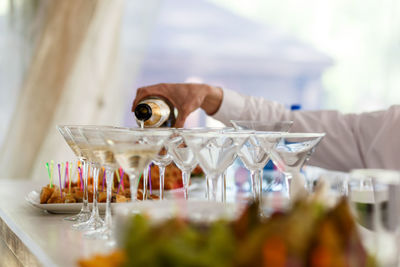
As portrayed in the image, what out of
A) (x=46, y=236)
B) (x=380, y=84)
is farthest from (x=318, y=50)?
(x=46, y=236)

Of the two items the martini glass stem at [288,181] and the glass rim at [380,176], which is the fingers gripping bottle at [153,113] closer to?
the martini glass stem at [288,181]

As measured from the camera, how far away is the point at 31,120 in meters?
3.45

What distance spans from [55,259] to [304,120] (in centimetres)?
150

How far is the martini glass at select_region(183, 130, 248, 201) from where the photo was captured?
0.87m

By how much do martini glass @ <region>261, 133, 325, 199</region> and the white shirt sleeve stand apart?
3.07 feet

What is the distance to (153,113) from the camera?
1323 mm

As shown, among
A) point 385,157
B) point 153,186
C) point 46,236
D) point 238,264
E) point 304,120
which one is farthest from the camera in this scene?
point 304,120

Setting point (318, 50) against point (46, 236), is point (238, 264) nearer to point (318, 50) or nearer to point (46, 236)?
point (46, 236)

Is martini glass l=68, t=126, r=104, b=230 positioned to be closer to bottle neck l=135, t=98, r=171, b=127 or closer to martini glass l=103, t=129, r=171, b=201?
martini glass l=103, t=129, r=171, b=201

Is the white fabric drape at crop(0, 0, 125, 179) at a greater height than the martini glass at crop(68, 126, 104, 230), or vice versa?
the white fabric drape at crop(0, 0, 125, 179)

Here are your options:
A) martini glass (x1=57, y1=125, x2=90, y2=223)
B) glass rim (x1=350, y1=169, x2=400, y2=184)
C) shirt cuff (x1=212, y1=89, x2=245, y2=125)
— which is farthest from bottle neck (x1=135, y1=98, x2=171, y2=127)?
glass rim (x1=350, y1=169, x2=400, y2=184)

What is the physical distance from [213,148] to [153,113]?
445mm

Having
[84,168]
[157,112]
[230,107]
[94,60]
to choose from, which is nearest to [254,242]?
[84,168]

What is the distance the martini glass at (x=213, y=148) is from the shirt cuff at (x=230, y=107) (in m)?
0.97
